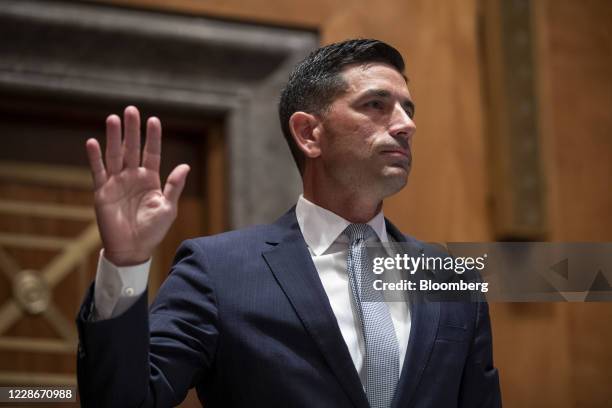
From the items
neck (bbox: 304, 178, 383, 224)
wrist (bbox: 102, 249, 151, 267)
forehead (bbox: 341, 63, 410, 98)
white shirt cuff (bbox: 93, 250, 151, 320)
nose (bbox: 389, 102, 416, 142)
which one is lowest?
white shirt cuff (bbox: 93, 250, 151, 320)

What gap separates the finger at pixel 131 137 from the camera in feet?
3.73

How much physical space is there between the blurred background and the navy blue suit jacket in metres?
1.08

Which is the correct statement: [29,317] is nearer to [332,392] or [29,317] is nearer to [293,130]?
[293,130]

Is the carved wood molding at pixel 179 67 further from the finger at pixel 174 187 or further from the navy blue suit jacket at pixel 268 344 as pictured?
the finger at pixel 174 187

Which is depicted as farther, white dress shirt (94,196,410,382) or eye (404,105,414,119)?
eye (404,105,414,119)

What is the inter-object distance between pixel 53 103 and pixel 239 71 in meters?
0.44

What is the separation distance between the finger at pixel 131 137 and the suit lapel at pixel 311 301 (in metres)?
0.29

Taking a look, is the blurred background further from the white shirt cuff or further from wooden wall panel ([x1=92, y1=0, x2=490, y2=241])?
the white shirt cuff

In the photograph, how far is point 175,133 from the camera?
2.59 metres

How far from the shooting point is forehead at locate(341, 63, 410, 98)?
1520mm

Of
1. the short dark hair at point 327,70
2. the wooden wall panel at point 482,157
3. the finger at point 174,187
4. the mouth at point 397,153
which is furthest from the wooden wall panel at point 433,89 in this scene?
the finger at point 174,187

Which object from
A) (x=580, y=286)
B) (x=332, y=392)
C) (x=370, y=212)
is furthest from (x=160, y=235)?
(x=580, y=286)
